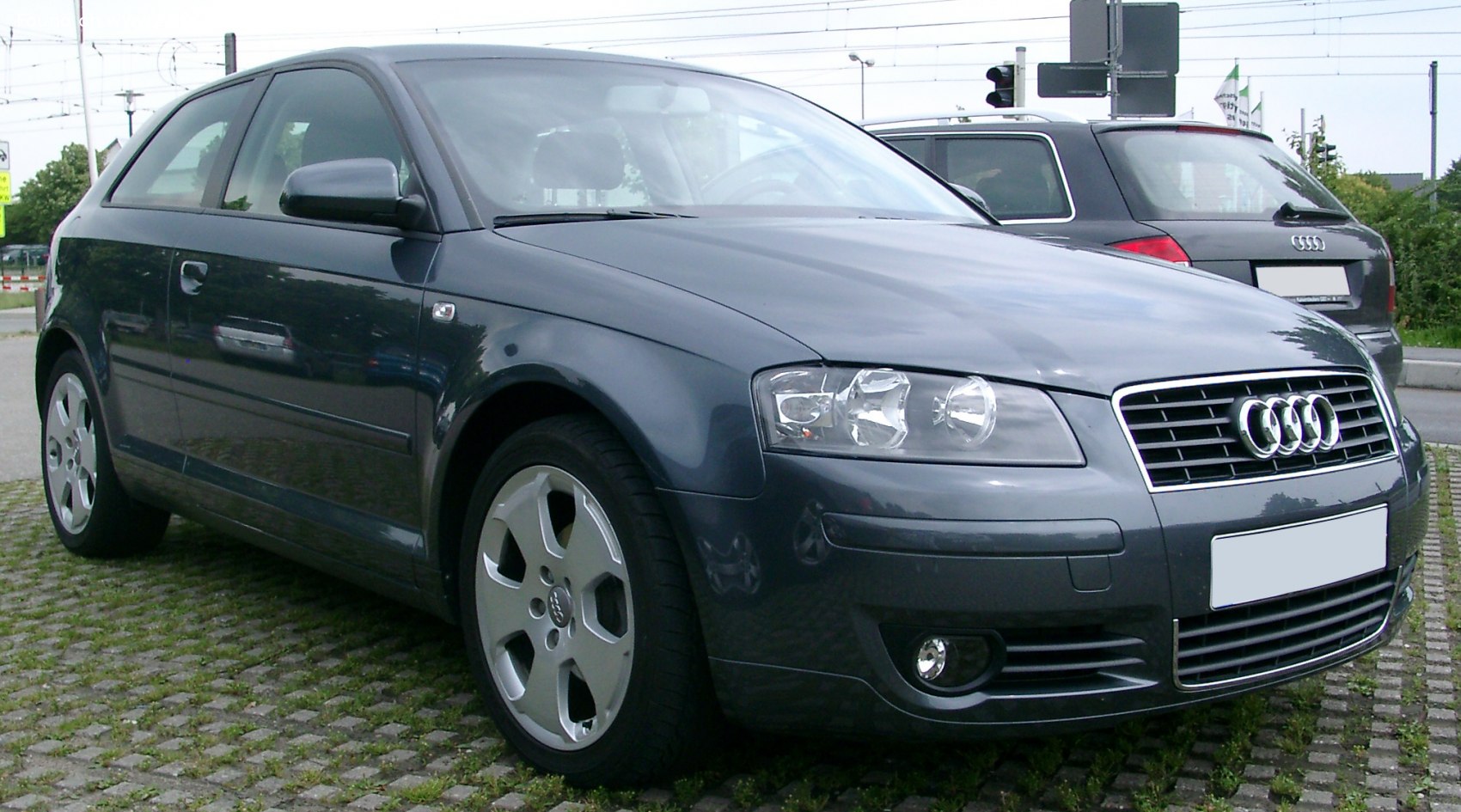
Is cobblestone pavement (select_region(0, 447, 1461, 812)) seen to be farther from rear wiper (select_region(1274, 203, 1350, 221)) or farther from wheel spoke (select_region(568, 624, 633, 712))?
rear wiper (select_region(1274, 203, 1350, 221))

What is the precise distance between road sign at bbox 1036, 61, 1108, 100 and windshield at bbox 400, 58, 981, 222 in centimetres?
878

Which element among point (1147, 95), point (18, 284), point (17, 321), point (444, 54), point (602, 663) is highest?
point (1147, 95)

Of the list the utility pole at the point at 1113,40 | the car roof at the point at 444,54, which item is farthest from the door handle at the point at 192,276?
the utility pole at the point at 1113,40

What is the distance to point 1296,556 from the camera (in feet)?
8.77

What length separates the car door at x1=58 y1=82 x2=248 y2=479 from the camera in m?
4.40

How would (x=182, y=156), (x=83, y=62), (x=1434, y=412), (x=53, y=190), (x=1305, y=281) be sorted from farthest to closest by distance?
(x=53, y=190), (x=83, y=62), (x=1434, y=412), (x=1305, y=281), (x=182, y=156)

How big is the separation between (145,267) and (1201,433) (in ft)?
10.5

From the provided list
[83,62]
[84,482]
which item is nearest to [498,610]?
[84,482]

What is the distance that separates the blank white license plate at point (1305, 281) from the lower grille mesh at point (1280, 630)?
3.57 meters

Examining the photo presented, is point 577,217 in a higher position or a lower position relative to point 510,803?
higher

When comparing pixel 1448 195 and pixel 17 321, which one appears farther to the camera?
pixel 17 321

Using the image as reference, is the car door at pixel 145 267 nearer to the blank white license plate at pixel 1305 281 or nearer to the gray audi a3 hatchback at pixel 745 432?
the gray audi a3 hatchback at pixel 745 432

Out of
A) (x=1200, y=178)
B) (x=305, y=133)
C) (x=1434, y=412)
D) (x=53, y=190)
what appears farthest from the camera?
(x=53, y=190)

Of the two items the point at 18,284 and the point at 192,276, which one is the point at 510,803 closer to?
the point at 192,276
